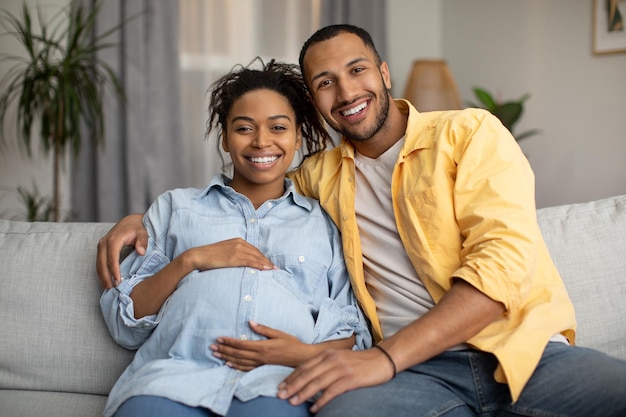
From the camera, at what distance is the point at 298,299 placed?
1.51 m

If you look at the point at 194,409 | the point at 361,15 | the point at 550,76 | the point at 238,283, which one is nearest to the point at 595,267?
the point at 238,283

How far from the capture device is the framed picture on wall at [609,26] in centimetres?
370

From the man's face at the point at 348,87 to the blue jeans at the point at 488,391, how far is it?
1.97 feet

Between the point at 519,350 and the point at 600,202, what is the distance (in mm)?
606

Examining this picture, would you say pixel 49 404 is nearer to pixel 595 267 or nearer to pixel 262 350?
pixel 262 350

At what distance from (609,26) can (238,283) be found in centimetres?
315

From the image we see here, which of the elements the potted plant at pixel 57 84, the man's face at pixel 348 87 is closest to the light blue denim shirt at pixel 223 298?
the man's face at pixel 348 87

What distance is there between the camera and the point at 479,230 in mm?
1414

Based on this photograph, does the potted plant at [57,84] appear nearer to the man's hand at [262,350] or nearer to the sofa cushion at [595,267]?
the man's hand at [262,350]

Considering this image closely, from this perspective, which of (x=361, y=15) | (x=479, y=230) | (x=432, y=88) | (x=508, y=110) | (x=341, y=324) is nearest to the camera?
(x=479, y=230)

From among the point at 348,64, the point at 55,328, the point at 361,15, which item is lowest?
the point at 55,328

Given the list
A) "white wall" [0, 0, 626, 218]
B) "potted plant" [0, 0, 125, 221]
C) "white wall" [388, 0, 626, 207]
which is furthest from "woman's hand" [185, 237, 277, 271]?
"white wall" [388, 0, 626, 207]

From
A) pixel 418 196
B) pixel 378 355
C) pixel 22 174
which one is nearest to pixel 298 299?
pixel 378 355

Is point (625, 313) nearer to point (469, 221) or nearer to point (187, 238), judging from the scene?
point (469, 221)
